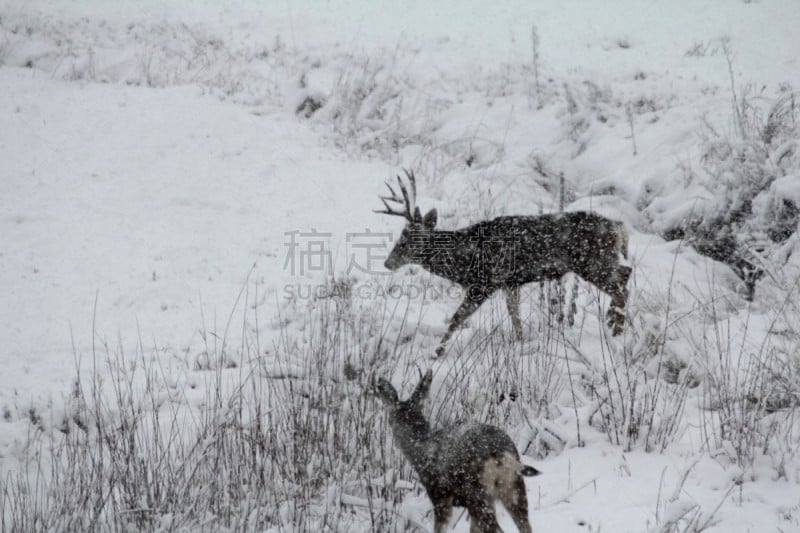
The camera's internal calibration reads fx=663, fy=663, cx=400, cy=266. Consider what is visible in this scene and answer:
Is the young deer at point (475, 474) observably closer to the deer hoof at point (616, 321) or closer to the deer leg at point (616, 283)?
the deer hoof at point (616, 321)

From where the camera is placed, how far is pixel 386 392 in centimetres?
314

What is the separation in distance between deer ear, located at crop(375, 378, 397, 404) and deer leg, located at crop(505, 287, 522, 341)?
1708 mm

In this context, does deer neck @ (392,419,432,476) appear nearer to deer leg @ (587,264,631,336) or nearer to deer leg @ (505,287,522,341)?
deer leg @ (505,287,522,341)

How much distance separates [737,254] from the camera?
7.48 metres

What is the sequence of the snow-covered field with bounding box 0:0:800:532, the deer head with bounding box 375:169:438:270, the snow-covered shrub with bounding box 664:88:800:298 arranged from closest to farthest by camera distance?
1. the snow-covered field with bounding box 0:0:800:532
2. the deer head with bounding box 375:169:438:270
3. the snow-covered shrub with bounding box 664:88:800:298

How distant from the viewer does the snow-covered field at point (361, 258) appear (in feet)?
11.1

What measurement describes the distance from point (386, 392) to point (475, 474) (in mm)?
709

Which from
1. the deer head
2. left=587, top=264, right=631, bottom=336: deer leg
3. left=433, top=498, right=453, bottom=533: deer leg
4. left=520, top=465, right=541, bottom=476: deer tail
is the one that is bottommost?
left=433, top=498, right=453, bottom=533: deer leg

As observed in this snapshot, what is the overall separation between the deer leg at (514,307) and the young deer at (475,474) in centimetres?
204

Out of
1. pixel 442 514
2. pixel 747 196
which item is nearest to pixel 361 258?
pixel 747 196

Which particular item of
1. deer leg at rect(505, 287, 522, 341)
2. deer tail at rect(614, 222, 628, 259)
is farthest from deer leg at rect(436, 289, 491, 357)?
deer tail at rect(614, 222, 628, 259)

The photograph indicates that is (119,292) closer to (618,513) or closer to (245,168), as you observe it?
(245,168)

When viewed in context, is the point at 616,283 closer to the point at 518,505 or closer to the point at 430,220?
the point at 430,220

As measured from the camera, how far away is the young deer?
2.56 meters
